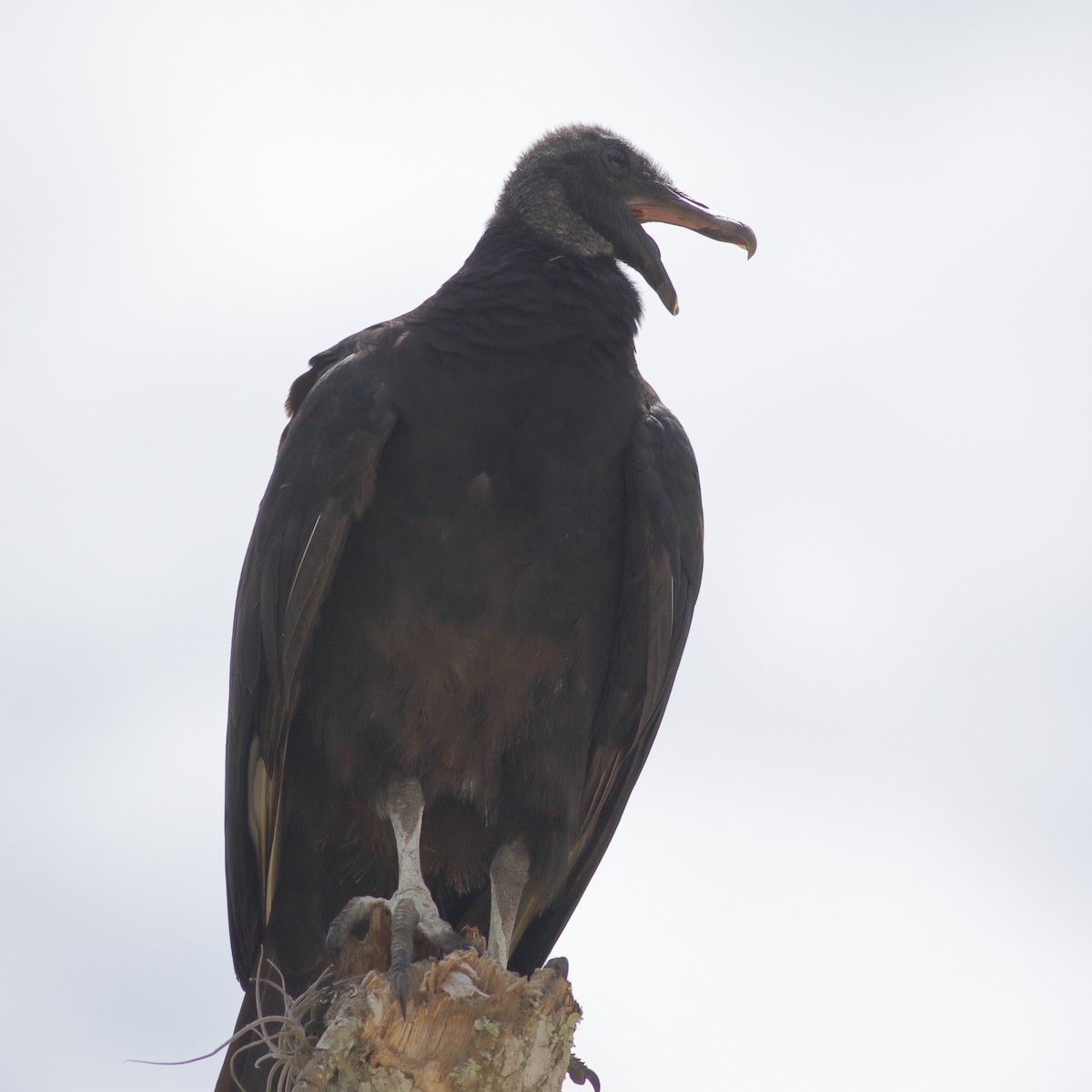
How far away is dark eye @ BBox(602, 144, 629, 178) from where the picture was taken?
463cm

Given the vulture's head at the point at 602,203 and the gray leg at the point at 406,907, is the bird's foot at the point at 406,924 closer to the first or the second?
the gray leg at the point at 406,907

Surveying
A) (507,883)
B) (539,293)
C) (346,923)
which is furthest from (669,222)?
(346,923)

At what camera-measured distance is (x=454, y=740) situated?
151 inches

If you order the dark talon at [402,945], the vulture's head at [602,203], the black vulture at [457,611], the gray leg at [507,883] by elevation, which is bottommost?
the dark talon at [402,945]

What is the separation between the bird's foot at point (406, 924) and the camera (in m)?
3.38

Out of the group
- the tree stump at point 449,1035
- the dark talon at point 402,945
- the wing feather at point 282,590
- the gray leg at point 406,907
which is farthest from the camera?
the wing feather at point 282,590

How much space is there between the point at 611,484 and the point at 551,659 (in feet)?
1.65

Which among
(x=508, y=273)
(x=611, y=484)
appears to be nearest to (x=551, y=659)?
(x=611, y=484)

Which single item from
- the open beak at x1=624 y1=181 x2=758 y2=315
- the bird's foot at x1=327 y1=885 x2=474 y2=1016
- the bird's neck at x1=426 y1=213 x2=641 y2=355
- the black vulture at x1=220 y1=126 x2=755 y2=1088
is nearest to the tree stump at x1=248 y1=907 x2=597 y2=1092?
the bird's foot at x1=327 y1=885 x2=474 y2=1016

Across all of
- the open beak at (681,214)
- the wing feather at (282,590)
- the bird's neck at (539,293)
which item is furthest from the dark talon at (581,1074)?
the open beak at (681,214)

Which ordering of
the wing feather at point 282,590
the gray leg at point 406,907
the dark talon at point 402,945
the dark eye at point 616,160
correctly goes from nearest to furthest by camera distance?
the dark talon at point 402,945, the gray leg at point 406,907, the wing feather at point 282,590, the dark eye at point 616,160

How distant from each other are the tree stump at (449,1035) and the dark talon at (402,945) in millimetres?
16

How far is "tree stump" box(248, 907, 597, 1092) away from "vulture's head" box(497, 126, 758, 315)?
2181 mm

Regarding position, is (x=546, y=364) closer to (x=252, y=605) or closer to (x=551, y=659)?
(x=551, y=659)
